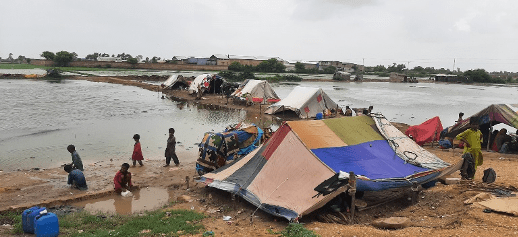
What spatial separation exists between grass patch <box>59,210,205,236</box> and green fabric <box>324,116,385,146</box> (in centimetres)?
393

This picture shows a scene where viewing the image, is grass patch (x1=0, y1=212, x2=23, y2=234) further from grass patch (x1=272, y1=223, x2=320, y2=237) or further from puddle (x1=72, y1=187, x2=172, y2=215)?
grass patch (x1=272, y1=223, x2=320, y2=237)

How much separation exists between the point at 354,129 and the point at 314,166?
8.10 ft

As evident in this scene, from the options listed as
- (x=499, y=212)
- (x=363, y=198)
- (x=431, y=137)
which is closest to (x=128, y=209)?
(x=363, y=198)

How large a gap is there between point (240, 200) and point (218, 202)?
0.52m

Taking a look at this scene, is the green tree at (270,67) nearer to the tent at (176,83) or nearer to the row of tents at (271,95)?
the tent at (176,83)

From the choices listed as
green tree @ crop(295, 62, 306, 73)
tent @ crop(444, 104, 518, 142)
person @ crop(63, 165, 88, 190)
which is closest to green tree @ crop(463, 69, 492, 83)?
green tree @ crop(295, 62, 306, 73)

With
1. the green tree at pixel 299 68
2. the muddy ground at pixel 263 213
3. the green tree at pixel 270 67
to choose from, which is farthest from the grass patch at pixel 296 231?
the green tree at pixel 299 68

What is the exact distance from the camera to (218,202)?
27.4 feet

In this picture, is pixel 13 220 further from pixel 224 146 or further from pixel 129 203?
pixel 224 146

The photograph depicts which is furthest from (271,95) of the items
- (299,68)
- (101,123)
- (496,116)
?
(299,68)

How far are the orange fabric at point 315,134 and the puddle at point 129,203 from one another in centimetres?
362

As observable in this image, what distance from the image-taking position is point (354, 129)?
9.55 m

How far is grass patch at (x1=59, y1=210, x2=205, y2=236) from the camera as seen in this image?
253 inches

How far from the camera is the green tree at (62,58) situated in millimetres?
80562
